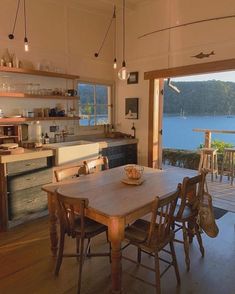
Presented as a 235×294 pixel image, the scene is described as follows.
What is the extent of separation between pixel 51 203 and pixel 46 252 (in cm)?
66

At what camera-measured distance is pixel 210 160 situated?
567 centimetres

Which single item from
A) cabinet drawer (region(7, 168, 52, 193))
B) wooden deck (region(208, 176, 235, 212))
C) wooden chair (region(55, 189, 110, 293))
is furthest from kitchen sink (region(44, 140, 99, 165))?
wooden deck (region(208, 176, 235, 212))

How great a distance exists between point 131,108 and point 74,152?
1.67 meters

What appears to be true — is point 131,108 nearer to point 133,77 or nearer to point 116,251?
point 133,77

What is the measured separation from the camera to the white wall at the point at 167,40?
142 inches

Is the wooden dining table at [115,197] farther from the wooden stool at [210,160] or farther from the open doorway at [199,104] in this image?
the open doorway at [199,104]

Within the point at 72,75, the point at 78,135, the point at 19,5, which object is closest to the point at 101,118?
the point at 78,135

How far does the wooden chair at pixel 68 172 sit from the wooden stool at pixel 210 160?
11.2ft

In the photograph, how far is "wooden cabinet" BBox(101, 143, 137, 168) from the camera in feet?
14.3

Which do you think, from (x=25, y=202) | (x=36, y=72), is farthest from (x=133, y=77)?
(x=25, y=202)

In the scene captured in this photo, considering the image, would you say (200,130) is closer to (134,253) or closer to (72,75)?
(72,75)

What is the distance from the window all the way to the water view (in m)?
2.19

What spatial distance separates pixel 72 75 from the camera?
166 inches

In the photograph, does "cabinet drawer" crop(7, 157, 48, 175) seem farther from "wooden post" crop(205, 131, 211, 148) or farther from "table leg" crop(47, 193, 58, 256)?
"wooden post" crop(205, 131, 211, 148)
